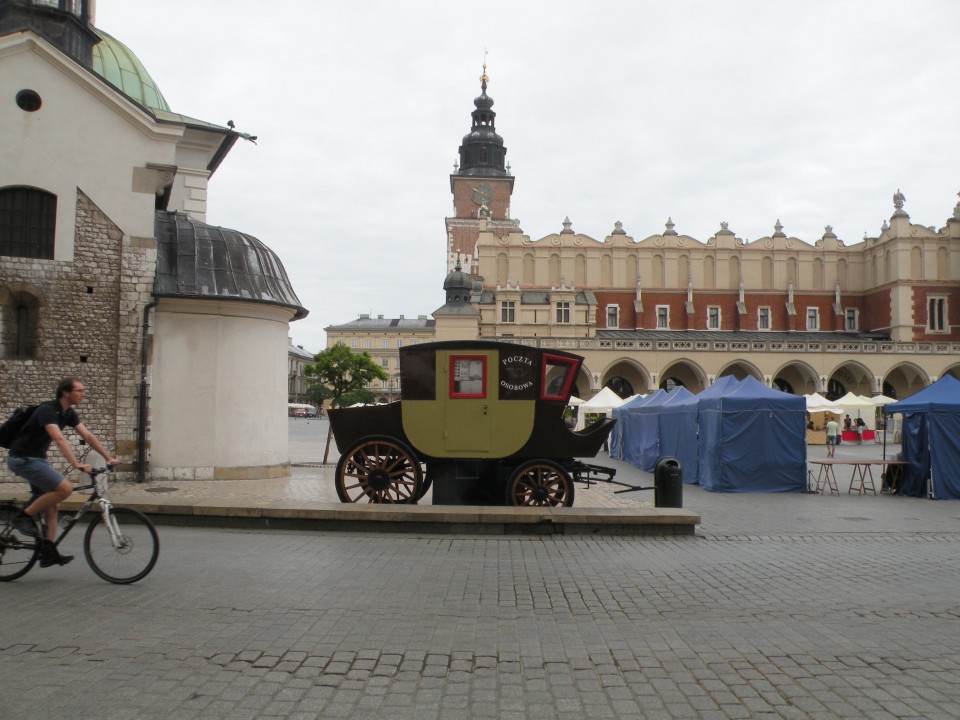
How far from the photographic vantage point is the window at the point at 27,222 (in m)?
14.5

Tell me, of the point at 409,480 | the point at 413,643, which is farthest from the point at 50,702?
the point at 409,480

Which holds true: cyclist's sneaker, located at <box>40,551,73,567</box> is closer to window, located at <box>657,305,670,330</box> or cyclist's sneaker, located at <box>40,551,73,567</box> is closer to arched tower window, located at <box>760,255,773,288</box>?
window, located at <box>657,305,670,330</box>

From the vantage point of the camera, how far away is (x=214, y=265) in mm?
16156

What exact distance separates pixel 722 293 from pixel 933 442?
50329mm

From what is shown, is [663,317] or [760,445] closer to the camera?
[760,445]

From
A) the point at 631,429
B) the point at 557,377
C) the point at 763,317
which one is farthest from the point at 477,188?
the point at 557,377

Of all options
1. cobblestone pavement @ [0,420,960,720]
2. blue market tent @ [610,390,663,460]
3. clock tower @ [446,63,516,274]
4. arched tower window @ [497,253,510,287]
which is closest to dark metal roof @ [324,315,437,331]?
clock tower @ [446,63,516,274]

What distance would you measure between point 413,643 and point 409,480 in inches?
253

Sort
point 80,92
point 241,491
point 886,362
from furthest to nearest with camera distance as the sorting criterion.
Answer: point 886,362
point 80,92
point 241,491

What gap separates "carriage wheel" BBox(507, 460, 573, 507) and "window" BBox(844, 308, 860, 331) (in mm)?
60637

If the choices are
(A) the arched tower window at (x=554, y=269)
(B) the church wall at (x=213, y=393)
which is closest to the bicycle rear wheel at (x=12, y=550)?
(B) the church wall at (x=213, y=393)

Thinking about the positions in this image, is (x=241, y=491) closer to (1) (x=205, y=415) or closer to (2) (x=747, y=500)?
(1) (x=205, y=415)

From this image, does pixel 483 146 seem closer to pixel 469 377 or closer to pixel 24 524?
pixel 469 377

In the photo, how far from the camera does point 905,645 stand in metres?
5.34
